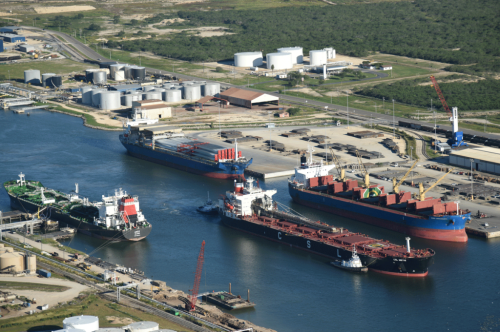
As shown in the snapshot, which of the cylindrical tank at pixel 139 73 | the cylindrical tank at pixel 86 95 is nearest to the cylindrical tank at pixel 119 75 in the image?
the cylindrical tank at pixel 139 73

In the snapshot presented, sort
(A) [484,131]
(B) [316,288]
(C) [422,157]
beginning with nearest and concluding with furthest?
(B) [316,288] < (C) [422,157] < (A) [484,131]

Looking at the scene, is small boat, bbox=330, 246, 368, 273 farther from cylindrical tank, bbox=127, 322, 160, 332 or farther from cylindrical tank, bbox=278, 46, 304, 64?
cylindrical tank, bbox=278, 46, 304, 64

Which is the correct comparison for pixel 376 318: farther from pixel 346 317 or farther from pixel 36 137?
pixel 36 137

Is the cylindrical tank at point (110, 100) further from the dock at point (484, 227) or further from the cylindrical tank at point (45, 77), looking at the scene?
the dock at point (484, 227)

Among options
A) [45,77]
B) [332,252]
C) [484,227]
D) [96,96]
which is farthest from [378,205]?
[45,77]

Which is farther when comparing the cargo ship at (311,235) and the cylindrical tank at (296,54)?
the cylindrical tank at (296,54)

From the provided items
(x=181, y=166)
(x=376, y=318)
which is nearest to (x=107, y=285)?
(x=376, y=318)
